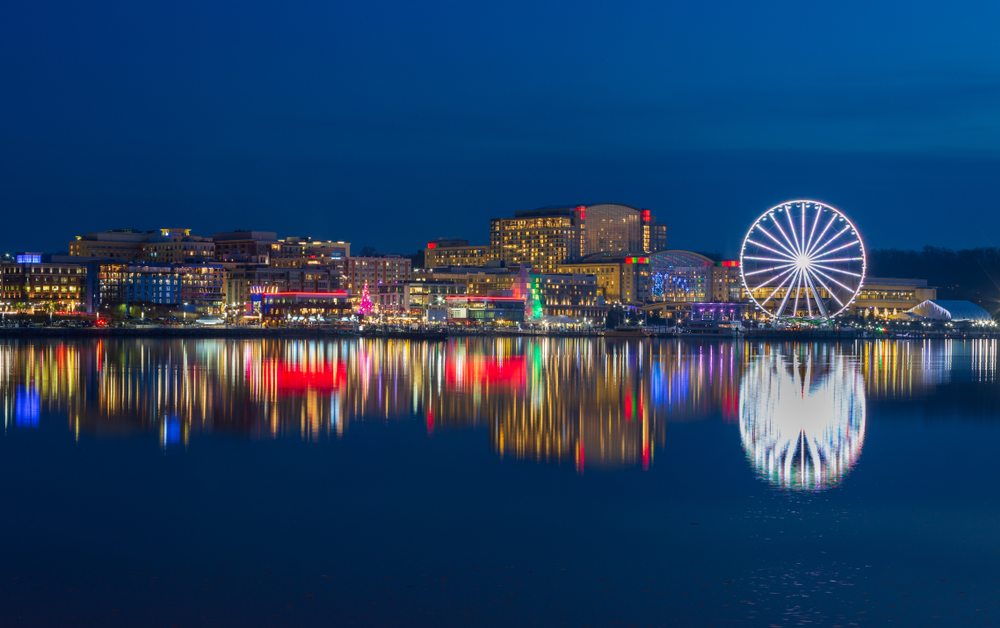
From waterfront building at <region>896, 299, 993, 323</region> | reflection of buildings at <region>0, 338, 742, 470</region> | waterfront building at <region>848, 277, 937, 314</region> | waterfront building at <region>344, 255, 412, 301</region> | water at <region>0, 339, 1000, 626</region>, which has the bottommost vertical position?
water at <region>0, 339, 1000, 626</region>

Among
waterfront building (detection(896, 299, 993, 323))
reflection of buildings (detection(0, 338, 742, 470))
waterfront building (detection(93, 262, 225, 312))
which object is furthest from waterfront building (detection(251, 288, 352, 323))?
waterfront building (detection(896, 299, 993, 323))

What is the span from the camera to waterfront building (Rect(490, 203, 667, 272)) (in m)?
127

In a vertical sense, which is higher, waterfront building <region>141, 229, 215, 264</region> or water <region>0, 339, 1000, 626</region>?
waterfront building <region>141, 229, 215, 264</region>

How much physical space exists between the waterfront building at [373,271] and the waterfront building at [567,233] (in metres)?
15.5

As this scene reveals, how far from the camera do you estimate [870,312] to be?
4149 inches

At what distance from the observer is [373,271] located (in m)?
115

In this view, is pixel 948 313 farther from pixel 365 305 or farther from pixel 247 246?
pixel 247 246

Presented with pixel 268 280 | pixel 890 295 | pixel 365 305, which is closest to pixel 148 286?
pixel 268 280

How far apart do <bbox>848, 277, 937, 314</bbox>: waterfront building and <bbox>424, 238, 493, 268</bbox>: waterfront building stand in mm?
43442

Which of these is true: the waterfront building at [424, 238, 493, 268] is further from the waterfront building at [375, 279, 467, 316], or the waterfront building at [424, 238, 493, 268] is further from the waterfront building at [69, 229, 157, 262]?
the waterfront building at [69, 229, 157, 262]

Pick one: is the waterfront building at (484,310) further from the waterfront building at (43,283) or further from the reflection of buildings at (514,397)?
the reflection of buildings at (514,397)

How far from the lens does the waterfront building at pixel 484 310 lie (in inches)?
3839

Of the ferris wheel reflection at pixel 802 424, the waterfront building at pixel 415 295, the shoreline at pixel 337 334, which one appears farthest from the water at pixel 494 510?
the waterfront building at pixel 415 295

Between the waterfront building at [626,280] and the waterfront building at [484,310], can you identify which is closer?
the waterfront building at [484,310]
